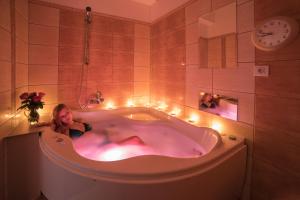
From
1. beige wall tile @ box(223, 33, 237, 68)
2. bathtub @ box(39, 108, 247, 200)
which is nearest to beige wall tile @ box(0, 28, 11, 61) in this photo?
bathtub @ box(39, 108, 247, 200)

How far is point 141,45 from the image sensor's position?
2785 millimetres

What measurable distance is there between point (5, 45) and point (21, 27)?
0.52m

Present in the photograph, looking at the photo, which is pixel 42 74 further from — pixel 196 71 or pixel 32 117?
pixel 196 71

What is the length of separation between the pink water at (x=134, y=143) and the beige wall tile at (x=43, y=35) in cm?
115

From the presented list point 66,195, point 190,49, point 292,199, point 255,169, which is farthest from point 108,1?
point 292,199

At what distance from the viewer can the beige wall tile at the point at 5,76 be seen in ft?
4.36

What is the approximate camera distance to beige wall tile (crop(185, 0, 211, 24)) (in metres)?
1.77

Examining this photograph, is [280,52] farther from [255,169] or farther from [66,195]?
[66,195]

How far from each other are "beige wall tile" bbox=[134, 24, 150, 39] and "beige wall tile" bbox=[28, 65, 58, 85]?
1277 mm

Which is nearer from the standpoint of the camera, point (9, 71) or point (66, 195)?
point (66, 195)

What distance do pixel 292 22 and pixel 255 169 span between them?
105 cm

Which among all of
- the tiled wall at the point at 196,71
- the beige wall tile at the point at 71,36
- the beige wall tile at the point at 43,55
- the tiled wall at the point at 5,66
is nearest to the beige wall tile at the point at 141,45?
the tiled wall at the point at 196,71

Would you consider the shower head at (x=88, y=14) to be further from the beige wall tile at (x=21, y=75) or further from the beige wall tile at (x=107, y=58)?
the beige wall tile at (x=21, y=75)

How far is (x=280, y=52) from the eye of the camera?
3.83 ft
